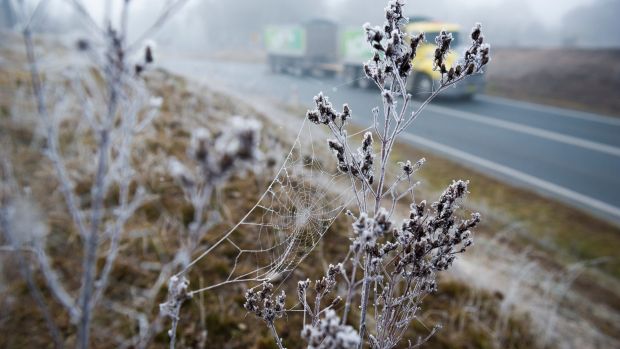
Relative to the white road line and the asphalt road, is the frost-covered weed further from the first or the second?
the white road line

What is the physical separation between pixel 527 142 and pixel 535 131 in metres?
1.31

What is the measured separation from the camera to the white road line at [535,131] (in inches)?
490

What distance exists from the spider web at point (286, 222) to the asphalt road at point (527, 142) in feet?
14.0

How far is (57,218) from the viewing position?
3.78 metres

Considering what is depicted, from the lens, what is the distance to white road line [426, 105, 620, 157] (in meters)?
12.4

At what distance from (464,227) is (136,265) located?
2.92 metres

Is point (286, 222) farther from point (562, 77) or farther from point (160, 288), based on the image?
point (562, 77)

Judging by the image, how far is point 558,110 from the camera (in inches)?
677

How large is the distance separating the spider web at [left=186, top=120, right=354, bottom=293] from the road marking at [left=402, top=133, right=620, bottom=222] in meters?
6.64

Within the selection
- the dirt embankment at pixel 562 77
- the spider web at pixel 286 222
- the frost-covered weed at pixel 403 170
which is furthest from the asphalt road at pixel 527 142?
the frost-covered weed at pixel 403 170

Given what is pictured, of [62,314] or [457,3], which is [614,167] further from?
[457,3]

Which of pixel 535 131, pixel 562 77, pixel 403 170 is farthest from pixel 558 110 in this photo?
pixel 403 170

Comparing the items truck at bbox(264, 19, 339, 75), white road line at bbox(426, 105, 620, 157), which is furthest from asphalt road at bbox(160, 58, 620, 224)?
truck at bbox(264, 19, 339, 75)

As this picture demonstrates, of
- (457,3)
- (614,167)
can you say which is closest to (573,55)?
(614,167)
